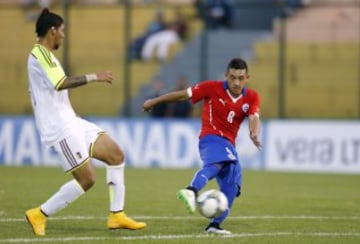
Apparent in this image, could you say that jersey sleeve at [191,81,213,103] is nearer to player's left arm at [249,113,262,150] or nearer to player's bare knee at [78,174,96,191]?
player's left arm at [249,113,262,150]

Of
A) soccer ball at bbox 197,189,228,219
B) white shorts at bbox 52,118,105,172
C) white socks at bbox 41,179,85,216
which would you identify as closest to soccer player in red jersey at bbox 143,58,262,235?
soccer ball at bbox 197,189,228,219

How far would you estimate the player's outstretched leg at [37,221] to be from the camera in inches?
415

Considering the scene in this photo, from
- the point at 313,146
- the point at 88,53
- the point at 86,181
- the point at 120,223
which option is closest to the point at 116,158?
the point at 86,181

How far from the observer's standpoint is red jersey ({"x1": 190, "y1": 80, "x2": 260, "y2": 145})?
11.1m

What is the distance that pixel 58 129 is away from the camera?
10.7 metres

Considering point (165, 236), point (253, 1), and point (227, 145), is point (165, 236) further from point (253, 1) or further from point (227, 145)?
point (253, 1)

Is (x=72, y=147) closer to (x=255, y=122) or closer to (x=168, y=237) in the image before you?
(x=168, y=237)

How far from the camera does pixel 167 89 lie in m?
25.8

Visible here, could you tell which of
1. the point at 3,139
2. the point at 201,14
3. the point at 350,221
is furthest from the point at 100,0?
the point at 350,221

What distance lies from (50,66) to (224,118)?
2123mm

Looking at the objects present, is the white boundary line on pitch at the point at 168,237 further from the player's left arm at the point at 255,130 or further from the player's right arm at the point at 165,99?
the player's right arm at the point at 165,99

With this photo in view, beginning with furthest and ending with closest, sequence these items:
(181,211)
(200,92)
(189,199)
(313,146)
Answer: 1. (313,146)
2. (181,211)
3. (200,92)
4. (189,199)

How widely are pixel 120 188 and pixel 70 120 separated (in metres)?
0.98

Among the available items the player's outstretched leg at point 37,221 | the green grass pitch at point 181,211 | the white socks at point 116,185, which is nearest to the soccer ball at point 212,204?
the green grass pitch at point 181,211
